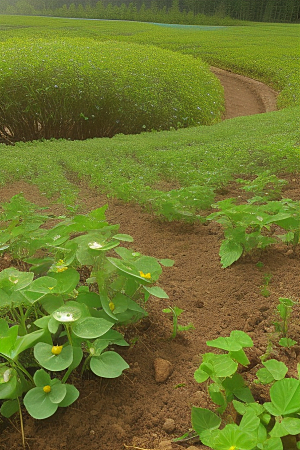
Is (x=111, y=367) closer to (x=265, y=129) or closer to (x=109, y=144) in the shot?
(x=109, y=144)

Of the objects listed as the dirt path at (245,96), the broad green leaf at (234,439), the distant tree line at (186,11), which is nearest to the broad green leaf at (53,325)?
the broad green leaf at (234,439)

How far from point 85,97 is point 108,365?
8666 mm

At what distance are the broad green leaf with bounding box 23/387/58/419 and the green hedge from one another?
27.5 ft

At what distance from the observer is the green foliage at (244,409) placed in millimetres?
996

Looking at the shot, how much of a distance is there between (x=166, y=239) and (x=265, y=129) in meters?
4.86

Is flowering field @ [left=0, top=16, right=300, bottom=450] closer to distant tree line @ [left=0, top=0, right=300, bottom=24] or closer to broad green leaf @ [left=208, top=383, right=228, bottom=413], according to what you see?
broad green leaf @ [left=208, top=383, right=228, bottom=413]

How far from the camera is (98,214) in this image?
190cm

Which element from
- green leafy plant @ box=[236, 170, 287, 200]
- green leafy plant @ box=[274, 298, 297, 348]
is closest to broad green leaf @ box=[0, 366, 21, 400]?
green leafy plant @ box=[274, 298, 297, 348]

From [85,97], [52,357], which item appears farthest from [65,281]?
[85,97]

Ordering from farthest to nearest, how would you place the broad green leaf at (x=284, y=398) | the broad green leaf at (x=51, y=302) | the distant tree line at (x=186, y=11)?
the distant tree line at (x=186, y=11), the broad green leaf at (x=51, y=302), the broad green leaf at (x=284, y=398)

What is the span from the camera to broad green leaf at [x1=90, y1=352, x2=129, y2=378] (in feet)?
4.06

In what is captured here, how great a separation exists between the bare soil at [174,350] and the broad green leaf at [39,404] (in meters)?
0.14

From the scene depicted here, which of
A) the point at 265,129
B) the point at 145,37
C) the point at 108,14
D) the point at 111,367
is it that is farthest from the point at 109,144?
the point at 108,14

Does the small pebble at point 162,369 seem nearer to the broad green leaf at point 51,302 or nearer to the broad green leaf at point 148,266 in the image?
the broad green leaf at point 148,266
